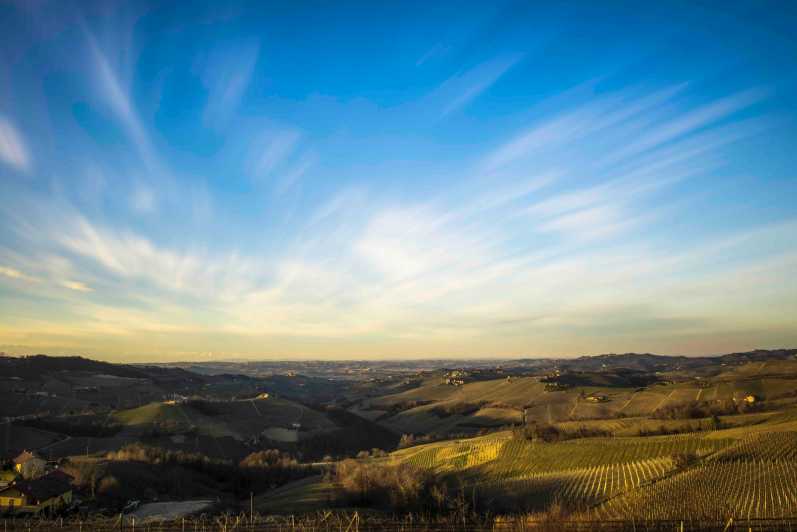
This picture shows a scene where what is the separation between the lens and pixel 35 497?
42250 millimetres

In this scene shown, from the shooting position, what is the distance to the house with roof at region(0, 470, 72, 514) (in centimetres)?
4122

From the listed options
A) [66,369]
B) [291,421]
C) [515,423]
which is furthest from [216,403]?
[66,369]

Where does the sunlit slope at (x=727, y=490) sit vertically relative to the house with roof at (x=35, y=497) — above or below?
above

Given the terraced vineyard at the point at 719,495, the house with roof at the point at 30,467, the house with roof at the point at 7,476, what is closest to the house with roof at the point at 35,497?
the house with roof at the point at 7,476

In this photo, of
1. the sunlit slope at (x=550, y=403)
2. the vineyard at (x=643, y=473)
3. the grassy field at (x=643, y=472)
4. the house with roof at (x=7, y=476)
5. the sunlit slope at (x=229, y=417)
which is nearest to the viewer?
the vineyard at (x=643, y=473)

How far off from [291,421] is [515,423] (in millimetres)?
49224

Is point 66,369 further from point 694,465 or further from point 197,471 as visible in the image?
point 694,465

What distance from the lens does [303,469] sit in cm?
7162

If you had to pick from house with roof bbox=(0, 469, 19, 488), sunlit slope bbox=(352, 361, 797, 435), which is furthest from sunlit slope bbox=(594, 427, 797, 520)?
sunlit slope bbox=(352, 361, 797, 435)

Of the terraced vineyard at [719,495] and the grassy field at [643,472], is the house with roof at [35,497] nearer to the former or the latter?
the grassy field at [643,472]

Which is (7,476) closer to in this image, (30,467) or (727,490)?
(30,467)

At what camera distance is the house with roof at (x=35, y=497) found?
135ft

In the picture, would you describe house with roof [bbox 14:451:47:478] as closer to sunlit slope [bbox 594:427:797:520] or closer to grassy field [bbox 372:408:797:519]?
grassy field [bbox 372:408:797:519]

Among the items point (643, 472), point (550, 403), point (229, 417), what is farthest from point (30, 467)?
point (550, 403)
